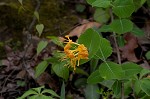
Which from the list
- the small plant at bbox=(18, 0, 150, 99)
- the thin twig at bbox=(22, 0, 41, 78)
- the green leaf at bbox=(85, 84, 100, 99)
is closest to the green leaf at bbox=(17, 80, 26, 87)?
→ the thin twig at bbox=(22, 0, 41, 78)

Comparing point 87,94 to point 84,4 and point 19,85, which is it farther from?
point 84,4

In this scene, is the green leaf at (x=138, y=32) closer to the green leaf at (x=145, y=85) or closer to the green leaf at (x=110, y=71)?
the green leaf at (x=145, y=85)

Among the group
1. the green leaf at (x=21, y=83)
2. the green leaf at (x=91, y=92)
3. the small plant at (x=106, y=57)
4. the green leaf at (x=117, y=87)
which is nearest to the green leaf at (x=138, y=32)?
the small plant at (x=106, y=57)

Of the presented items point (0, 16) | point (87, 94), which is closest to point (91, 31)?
point (87, 94)

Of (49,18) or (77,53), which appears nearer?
(77,53)

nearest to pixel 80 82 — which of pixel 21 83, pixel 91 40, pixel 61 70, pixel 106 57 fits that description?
pixel 61 70

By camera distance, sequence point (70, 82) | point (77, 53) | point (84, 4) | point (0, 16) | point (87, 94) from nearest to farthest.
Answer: point (77, 53), point (87, 94), point (70, 82), point (0, 16), point (84, 4)
